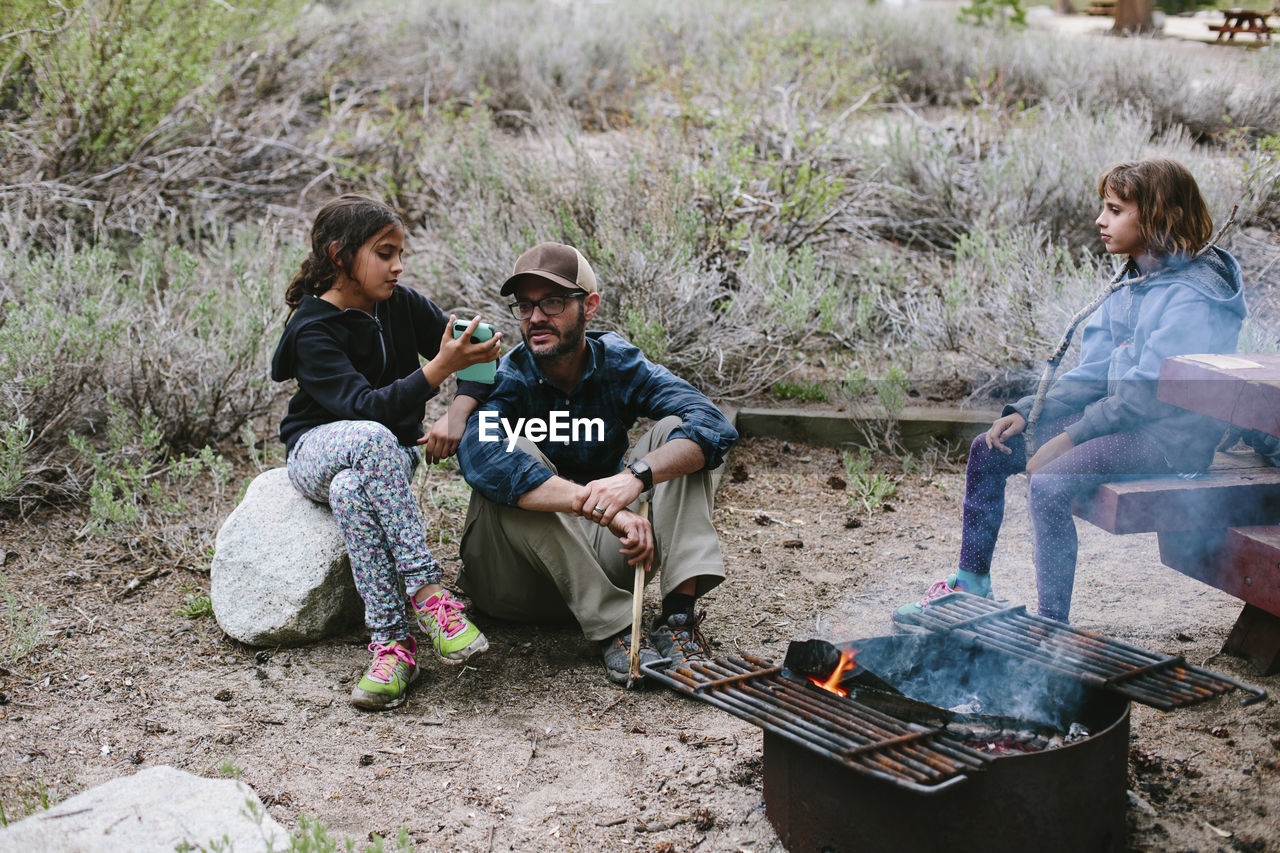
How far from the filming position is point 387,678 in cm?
331

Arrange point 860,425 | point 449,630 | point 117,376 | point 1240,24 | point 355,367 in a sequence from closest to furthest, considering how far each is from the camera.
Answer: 1. point 449,630
2. point 355,367
3. point 117,376
4. point 860,425
5. point 1240,24

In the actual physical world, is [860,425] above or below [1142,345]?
below

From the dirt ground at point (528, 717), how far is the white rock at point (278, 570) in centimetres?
11

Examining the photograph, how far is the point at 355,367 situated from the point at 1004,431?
7.16 feet

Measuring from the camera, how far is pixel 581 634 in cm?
387

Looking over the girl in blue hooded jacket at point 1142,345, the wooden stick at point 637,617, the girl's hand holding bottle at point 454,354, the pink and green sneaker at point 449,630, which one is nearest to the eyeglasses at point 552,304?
the girl's hand holding bottle at point 454,354

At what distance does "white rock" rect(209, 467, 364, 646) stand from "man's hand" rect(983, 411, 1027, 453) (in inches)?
87.6

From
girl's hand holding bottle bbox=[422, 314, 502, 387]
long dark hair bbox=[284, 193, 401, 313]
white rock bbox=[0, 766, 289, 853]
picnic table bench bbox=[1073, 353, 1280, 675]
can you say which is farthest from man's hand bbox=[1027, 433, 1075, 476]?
white rock bbox=[0, 766, 289, 853]

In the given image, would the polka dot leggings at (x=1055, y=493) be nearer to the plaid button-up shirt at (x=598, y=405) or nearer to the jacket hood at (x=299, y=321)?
the plaid button-up shirt at (x=598, y=405)

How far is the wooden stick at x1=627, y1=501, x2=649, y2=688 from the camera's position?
3.27m

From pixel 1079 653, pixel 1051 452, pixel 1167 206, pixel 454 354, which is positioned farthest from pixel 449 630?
pixel 1167 206

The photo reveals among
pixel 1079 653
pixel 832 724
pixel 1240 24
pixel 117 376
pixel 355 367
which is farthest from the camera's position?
pixel 1240 24

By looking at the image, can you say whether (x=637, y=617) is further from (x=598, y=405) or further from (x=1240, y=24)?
(x=1240, y=24)

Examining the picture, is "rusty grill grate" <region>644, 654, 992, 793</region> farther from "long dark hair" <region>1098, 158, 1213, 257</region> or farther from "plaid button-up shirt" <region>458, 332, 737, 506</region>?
"long dark hair" <region>1098, 158, 1213, 257</region>
